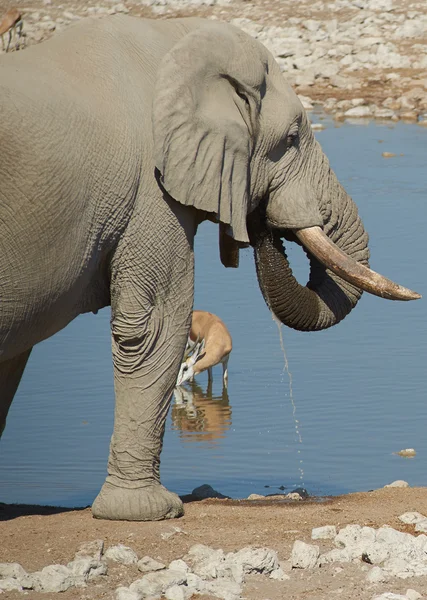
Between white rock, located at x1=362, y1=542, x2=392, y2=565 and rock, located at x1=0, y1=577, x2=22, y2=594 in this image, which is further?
white rock, located at x1=362, y1=542, x2=392, y2=565

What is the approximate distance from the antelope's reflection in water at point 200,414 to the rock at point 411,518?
298cm

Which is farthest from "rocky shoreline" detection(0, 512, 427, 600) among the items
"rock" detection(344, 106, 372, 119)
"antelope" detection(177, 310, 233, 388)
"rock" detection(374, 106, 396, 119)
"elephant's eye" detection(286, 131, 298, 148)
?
"rock" detection(344, 106, 372, 119)

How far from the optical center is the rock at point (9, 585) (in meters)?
5.42

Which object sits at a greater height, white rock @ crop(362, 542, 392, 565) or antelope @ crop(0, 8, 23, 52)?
white rock @ crop(362, 542, 392, 565)

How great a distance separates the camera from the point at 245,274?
13.9 meters

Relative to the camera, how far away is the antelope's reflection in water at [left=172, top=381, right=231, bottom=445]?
9.70 m

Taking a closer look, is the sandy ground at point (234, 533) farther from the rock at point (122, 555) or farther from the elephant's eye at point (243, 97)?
the elephant's eye at point (243, 97)

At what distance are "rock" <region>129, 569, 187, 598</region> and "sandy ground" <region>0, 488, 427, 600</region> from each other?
113mm

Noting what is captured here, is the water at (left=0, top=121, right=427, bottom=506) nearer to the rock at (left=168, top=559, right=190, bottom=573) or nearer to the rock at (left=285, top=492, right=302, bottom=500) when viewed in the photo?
the rock at (left=285, top=492, right=302, bottom=500)

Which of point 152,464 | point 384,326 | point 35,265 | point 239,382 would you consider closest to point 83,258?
point 35,265

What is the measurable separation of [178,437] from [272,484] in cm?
155

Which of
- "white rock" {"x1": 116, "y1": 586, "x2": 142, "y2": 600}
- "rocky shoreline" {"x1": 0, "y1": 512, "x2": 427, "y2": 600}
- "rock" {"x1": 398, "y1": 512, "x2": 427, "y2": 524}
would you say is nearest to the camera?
"white rock" {"x1": 116, "y1": 586, "x2": 142, "y2": 600}

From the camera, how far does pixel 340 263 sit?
271 inches

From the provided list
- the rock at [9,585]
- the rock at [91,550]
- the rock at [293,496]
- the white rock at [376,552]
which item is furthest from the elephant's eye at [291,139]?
the rock at [9,585]
